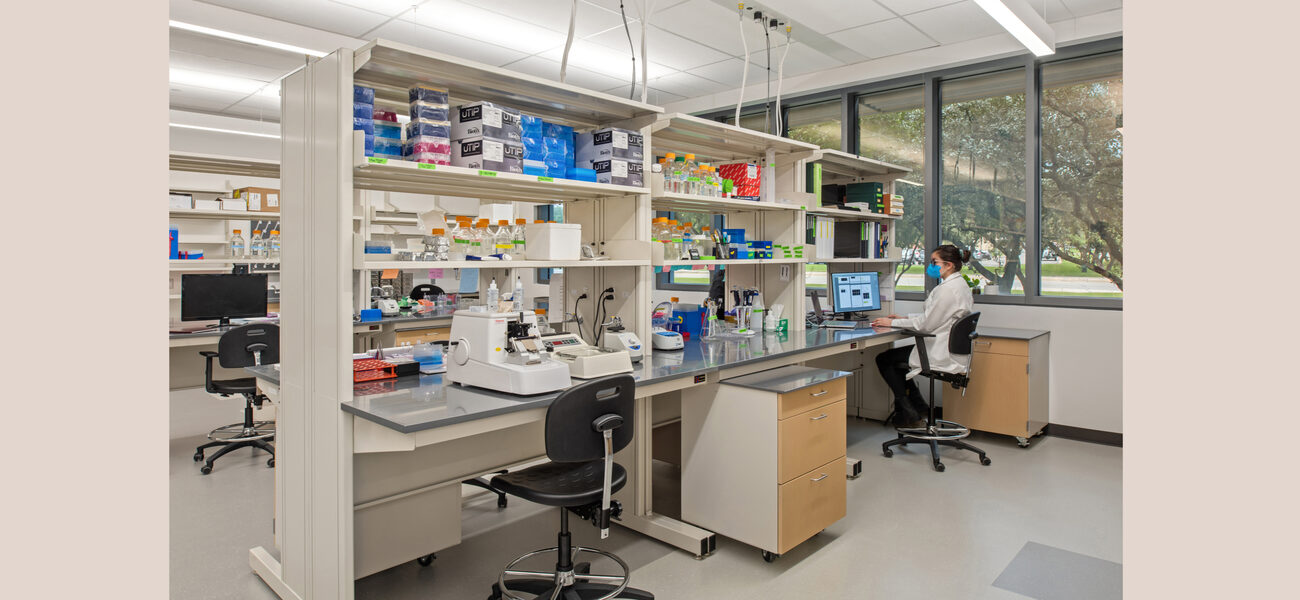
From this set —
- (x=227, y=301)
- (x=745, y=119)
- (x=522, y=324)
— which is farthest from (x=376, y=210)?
(x=522, y=324)

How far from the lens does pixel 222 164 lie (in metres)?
4.41

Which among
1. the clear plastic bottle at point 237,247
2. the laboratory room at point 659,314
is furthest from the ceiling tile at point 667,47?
the clear plastic bottle at point 237,247

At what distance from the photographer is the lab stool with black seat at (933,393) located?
3881 millimetres

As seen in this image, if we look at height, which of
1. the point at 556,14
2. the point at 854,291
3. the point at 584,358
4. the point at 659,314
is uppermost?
the point at 556,14

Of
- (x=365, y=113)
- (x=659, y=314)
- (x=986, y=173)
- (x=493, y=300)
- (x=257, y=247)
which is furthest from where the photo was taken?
(x=257, y=247)

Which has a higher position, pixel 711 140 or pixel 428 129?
pixel 711 140

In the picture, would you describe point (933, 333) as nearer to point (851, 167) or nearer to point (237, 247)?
point (851, 167)

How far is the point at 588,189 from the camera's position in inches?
107

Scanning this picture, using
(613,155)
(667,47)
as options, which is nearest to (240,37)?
(667,47)

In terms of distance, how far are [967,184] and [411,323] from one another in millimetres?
4263

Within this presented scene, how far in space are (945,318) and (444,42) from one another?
3870mm

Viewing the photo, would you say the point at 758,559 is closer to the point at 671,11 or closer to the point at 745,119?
the point at 671,11

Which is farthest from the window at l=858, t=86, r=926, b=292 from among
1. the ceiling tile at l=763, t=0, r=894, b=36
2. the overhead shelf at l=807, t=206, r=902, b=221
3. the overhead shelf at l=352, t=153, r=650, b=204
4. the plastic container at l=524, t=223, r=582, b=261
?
the plastic container at l=524, t=223, r=582, b=261

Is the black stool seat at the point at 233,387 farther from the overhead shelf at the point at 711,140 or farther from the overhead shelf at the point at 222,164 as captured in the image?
the overhead shelf at the point at 711,140
